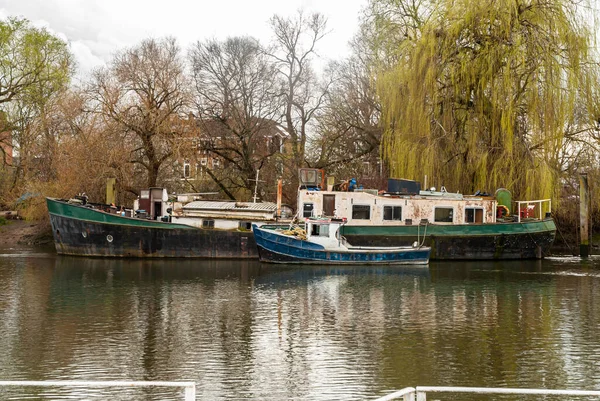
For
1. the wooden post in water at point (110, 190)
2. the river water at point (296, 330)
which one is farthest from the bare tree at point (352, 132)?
the river water at point (296, 330)

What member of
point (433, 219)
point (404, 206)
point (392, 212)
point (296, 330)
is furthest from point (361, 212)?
Result: point (296, 330)

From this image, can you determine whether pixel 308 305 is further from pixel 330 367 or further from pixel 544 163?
pixel 544 163

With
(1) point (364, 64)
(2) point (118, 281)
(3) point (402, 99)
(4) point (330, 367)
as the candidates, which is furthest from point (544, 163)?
(4) point (330, 367)

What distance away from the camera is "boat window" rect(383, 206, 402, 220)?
4044cm

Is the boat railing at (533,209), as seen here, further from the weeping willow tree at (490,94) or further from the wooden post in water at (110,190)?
the wooden post in water at (110,190)

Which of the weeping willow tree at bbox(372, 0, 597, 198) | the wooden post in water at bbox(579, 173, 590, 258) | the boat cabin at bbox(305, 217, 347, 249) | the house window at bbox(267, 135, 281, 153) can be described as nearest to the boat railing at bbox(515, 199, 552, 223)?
the weeping willow tree at bbox(372, 0, 597, 198)

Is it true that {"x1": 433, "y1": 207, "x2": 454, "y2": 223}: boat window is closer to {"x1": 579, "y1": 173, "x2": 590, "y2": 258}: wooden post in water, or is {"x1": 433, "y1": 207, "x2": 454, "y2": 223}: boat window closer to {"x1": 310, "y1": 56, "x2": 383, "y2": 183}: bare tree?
{"x1": 579, "y1": 173, "x2": 590, "y2": 258}: wooden post in water

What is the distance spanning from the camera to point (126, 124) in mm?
46125

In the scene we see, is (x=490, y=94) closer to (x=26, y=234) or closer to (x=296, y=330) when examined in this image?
(x=296, y=330)

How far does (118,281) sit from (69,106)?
66.9 ft

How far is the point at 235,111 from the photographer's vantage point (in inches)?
1998

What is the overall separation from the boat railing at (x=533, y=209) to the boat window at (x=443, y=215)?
3559 millimetres

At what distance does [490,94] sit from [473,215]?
6998 millimetres

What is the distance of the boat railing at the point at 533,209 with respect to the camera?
40.2 m
